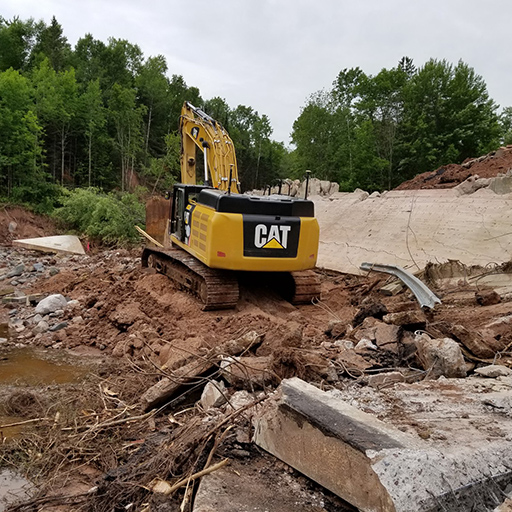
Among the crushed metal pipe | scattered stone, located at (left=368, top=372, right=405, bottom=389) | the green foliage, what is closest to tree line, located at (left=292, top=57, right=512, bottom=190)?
the green foliage

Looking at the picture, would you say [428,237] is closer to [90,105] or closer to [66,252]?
[66,252]

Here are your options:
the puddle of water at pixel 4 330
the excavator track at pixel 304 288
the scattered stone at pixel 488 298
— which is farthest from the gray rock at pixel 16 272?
the scattered stone at pixel 488 298

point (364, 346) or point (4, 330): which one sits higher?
point (364, 346)

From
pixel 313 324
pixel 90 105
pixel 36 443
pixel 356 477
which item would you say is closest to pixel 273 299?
pixel 313 324

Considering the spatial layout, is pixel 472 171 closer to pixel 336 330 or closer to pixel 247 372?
pixel 336 330

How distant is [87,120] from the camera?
30.8 m

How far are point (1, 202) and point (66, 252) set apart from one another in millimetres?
8144

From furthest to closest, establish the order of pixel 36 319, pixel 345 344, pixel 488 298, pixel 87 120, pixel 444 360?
pixel 87 120 → pixel 36 319 → pixel 488 298 → pixel 345 344 → pixel 444 360

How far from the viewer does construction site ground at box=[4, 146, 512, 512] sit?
257 cm

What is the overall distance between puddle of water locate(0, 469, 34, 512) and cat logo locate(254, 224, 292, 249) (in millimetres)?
4315

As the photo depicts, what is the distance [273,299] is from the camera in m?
8.12

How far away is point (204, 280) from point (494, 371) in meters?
4.45

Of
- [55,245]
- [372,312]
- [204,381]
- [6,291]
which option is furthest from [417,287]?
[55,245]

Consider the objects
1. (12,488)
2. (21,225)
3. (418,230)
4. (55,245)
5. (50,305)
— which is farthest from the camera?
(21,225)
